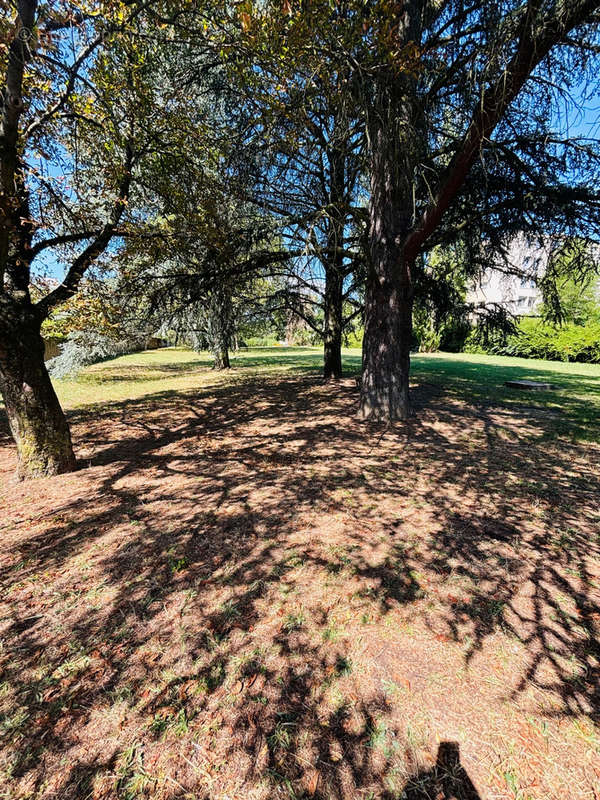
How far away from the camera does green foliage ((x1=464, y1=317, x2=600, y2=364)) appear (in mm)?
21922

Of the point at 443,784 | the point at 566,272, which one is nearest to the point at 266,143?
the point at 566,272

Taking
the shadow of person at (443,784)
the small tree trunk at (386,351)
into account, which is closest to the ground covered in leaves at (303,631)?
the shadow of person at (443,784)

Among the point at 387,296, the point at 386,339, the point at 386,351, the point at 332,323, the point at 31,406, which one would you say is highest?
the point at 387,296

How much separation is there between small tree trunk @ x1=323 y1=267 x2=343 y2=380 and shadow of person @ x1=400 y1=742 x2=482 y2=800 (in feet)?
32.0

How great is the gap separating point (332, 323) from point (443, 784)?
1076 cm

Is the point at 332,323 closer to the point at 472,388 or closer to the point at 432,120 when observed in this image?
the point at 472,388

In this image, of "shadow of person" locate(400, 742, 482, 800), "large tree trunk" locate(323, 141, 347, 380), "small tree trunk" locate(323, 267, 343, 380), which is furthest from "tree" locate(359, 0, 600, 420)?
"shadow of person" locate(400, 742, 482, 800)

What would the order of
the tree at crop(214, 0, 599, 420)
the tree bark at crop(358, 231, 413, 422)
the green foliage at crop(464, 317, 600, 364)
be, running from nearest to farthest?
1. the tree at crop(214, 0, 599, 420)
2. the tree bark at crop(358, 231, 413, 422)
3. the green foliage at crop(464, 317, 600, 364)

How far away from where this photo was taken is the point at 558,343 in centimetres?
2356

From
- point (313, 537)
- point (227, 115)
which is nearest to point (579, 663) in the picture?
point (313, 537)

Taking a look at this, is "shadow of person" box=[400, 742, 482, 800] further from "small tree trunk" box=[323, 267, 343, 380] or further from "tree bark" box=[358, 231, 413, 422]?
"small tree trunk" box=[323, 267, 343, 380]

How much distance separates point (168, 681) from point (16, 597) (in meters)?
1.66

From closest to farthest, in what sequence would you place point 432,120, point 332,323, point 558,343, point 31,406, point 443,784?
point 443,784 → point 31,406 → point 432,120 → point 332,323 → point 558,343

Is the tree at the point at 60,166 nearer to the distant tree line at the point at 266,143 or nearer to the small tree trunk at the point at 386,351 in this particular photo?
the distant tree line at the point at 266,143
